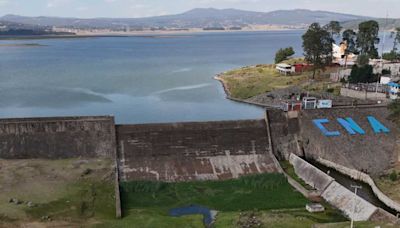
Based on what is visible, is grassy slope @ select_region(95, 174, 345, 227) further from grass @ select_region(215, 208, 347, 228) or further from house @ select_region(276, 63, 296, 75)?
house @ select_region(276, 63, 296, 75)

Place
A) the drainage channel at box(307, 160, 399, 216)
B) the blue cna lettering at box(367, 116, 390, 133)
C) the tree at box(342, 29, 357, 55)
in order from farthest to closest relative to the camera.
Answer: the tree at box(342, 29, 357, 55)
the blue cna lettering at box(367, 116, 390, 133)
the drainage channel at box(307, 160, 399, 216)

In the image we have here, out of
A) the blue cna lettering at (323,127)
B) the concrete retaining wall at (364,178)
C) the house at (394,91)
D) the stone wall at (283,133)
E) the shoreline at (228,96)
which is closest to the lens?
the concrete retaining wall at (364,178)

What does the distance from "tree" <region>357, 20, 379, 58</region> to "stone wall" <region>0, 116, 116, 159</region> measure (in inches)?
2444

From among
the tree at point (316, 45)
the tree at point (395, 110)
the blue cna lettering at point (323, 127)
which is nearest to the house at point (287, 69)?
the tree at point (316, 45)

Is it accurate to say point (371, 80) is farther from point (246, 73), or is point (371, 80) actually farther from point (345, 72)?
point (246, 73)

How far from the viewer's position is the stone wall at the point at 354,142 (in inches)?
1647

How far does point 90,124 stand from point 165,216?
590 inches

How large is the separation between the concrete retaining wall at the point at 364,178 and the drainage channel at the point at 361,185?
295mm

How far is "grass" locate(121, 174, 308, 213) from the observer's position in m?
33.9

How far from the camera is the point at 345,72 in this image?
7725cm

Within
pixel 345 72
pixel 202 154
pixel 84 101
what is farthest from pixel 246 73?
pixel 202 154

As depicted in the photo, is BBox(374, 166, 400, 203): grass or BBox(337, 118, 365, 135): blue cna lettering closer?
BBox(374, 166, 400, 203): grass

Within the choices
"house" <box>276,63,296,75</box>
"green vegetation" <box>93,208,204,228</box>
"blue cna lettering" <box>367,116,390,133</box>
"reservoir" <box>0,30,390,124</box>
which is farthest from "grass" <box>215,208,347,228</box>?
"house" <box>276,63,296,75</box>

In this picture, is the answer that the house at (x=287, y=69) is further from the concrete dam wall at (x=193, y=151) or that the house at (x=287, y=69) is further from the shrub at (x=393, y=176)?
the shrub at (x=393, y=176)
